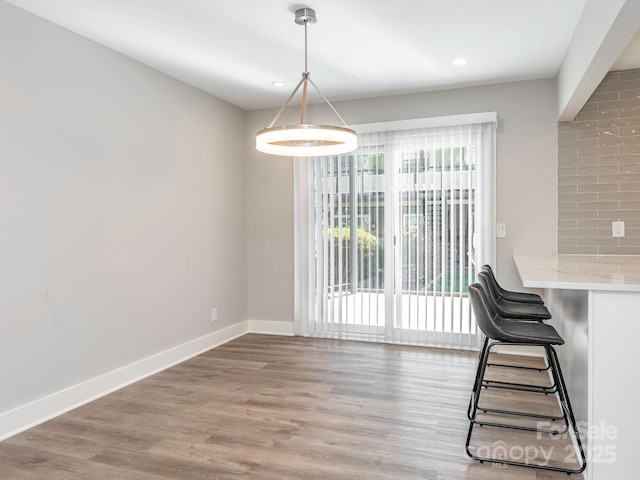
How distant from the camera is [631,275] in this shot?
7.67 ft

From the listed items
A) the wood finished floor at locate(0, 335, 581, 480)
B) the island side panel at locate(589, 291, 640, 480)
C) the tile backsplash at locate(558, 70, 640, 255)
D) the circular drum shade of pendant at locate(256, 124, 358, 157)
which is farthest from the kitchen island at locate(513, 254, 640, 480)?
the tile backsplash at locate(558, 70, 640, 255)

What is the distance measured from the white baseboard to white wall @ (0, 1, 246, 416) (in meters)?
0.05

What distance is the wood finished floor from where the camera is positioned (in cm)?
225

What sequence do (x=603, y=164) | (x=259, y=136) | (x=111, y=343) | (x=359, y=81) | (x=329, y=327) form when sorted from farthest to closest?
(x=329, y=327) → (x=359, y=81) → (x=603, y=164) → (x=111, y=343) → (x=259, y=136)

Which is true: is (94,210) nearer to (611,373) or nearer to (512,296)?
(512,296)

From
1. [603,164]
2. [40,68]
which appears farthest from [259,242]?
[603,164]

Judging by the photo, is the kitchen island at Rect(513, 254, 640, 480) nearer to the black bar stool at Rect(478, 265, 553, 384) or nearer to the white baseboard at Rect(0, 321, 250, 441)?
the black bar stool at Rect(478, 265, 553, 384)

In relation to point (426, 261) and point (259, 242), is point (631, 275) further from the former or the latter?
point (259, 242)

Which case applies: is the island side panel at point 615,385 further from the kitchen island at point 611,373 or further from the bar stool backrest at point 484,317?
the bar stool backrest at point 484,317

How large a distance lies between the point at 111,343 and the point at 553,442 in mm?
3049

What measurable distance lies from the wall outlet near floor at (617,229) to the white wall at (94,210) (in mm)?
3737

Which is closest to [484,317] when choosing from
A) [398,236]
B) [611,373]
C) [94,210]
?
[611,373]

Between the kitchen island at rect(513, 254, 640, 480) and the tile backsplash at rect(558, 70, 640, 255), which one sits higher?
the tile backsplash at rect(558, 70, 640, 255)

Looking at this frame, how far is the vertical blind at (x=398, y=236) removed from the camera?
4.37 meters
